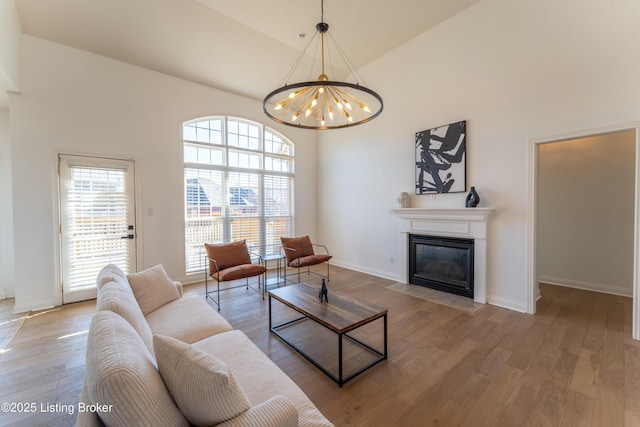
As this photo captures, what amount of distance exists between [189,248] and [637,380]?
220 inches

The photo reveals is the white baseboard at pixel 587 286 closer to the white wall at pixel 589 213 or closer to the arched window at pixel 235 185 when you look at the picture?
the white wall at pixel 589 213

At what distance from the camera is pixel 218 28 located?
375 centimetres

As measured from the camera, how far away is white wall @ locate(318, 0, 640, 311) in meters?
2.82

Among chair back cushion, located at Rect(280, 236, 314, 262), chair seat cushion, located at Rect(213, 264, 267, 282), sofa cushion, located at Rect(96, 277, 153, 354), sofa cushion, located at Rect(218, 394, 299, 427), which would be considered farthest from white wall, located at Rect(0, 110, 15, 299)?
sofa cushion, located at Rect(218, 394, 299, 427)

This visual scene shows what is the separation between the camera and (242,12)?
11.7ft

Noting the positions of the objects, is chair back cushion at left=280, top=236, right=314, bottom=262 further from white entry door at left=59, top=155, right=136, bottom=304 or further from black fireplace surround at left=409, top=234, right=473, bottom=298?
white entry door at left=59, top=155, right=136, bottom=304

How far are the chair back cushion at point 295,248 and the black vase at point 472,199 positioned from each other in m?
2.79

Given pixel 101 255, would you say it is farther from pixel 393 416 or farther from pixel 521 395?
pixel 521 395

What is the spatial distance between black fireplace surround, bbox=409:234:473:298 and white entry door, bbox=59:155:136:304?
15.2 feet

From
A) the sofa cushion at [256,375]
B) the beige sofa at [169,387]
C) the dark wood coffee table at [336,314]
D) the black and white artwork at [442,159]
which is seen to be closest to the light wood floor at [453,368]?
the dark wood coffee table at [336,314]

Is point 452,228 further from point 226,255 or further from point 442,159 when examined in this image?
point 226,255

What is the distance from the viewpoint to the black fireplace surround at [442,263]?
3.87 metres

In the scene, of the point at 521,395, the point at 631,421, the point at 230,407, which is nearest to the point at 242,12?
the point at 230,407

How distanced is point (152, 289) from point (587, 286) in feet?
20.0
